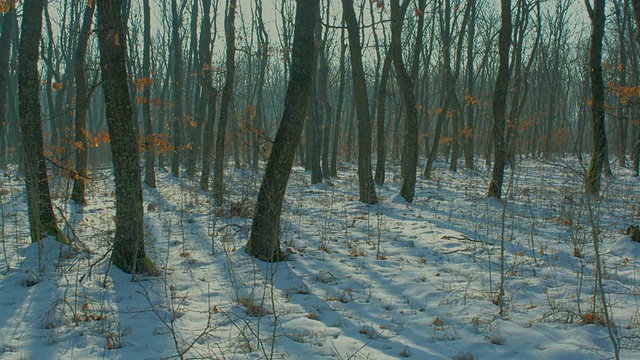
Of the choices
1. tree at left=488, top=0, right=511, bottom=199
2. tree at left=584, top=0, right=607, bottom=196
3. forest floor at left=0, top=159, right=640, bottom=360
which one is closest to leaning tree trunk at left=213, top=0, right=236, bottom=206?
forest floor at left=0, top=159, right=640, bottom=360

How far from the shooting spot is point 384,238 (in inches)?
264

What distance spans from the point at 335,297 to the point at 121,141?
9.37ft

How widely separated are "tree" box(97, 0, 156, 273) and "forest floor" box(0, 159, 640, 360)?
234 mm

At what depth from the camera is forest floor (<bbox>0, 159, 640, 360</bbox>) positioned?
3.20 meters

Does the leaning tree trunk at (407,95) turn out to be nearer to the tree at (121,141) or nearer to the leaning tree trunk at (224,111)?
the leaning tree trunk at (224,111)

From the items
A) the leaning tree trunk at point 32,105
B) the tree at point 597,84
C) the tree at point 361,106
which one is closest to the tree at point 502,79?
the tree at point 597,84

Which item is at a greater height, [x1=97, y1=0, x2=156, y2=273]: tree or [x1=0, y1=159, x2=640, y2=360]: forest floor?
[x1=97, y1=0, x2=156, y2=273]: tree

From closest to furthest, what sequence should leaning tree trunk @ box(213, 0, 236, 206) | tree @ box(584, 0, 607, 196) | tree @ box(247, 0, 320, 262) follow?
tree @ box(247, 0, 320, 262), tree @ box(584, 0, 607, 196), leaning tree trunk @ box(213, 0, 236, 206)

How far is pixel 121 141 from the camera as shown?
14.8 ft

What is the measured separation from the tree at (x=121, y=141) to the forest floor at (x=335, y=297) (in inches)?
9.2

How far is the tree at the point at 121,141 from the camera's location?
14.4 feet

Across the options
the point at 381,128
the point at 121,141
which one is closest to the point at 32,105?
the point at 121,141

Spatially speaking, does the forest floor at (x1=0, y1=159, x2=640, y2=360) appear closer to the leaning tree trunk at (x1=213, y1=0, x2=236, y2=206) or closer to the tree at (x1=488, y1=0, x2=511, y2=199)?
the leaning tree trunk at (x1=213, y1=0, x2=236, y2=206)

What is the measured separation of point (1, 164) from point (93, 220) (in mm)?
15456
